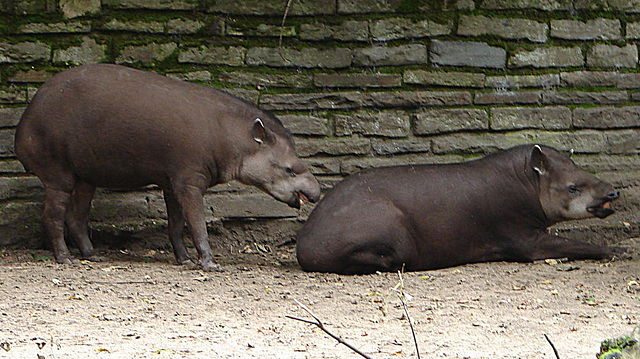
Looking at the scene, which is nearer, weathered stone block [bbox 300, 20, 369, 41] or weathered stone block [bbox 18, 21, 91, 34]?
weathered stone block [bbox 18, 21, 91, 34]

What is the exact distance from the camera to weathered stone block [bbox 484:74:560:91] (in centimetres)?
660

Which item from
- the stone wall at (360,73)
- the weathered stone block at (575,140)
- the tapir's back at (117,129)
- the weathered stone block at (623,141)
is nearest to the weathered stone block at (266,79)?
the stone wall at (360,73)

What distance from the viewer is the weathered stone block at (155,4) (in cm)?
633

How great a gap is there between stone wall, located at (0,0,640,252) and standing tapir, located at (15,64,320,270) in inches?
22.6

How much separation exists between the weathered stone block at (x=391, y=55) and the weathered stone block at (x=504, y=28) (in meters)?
→ 0.35

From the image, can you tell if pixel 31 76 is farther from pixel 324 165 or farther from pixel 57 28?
pixel 324 165

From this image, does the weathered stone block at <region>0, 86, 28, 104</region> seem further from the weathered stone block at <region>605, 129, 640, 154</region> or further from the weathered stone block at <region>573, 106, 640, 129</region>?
the weathered stone block at <region>605, 129, 640, 154</region>

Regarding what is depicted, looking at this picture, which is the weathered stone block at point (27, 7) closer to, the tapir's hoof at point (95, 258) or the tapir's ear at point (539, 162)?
the tapir's hoof at point (95, 258)

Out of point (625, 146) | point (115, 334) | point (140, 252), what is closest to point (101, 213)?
point (140, 252)

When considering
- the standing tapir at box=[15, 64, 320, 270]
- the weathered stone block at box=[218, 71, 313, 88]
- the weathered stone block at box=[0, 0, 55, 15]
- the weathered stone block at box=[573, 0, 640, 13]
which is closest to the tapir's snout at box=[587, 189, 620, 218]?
the weathered stone block at box=[573, 0, 640, 13]

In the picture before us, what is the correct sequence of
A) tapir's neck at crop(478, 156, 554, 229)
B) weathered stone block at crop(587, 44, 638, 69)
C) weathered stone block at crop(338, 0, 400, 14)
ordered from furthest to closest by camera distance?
weathered stone block at crop(587, 44, 638, 69) → weathered stone block at crop(338, 0, 400, 14) → tapir's neck at crop(478, 156, 554, 229)

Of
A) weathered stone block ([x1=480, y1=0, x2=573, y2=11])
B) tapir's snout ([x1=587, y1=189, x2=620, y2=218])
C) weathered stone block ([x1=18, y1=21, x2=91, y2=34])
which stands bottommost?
tapir's snout ([x1=587, y1=189, x2=620, y2=218])

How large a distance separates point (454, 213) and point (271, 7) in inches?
81.2

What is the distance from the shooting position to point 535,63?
662 cm
